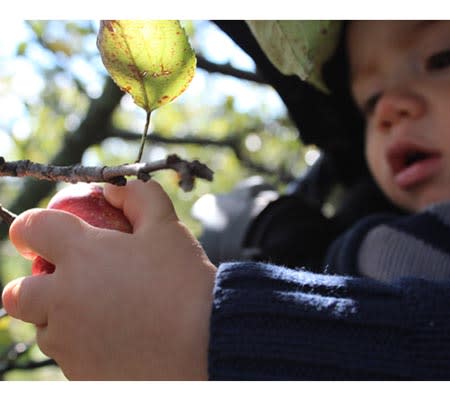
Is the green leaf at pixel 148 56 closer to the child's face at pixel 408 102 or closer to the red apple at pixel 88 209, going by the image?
the red apple at pixel 88 209

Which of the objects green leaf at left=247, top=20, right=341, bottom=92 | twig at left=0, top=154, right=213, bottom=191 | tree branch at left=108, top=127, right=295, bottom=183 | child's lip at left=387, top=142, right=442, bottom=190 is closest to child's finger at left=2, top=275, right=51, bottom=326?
twig at left=0, top=154, right=213, bottom=191

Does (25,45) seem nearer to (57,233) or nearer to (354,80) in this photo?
(354,80)

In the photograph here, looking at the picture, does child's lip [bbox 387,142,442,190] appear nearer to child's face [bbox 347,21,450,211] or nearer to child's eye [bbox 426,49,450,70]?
child's face [bbox 347,21,450,211]

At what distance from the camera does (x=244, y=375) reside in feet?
1.81

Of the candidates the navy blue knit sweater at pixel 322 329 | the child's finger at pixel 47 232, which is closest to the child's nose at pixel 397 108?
the navy blue knit sweater at pixel 322 329

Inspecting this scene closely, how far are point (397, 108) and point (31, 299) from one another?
29.3 inches

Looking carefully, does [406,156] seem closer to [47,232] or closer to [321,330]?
[321,330]

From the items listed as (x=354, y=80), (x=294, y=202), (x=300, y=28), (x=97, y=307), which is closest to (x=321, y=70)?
(x=354, y=80)

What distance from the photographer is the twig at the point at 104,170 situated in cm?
45

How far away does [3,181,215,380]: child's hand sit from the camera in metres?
0.54

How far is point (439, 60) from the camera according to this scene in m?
1.06

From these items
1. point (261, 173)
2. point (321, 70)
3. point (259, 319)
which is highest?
point (321, 70)

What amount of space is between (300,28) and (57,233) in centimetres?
38

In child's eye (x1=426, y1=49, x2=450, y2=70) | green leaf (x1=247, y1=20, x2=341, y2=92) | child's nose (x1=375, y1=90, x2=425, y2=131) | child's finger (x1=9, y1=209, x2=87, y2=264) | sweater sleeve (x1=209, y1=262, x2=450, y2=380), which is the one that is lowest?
sweater sleeve (x1=209, y1=262, x2=450, y2=380)
